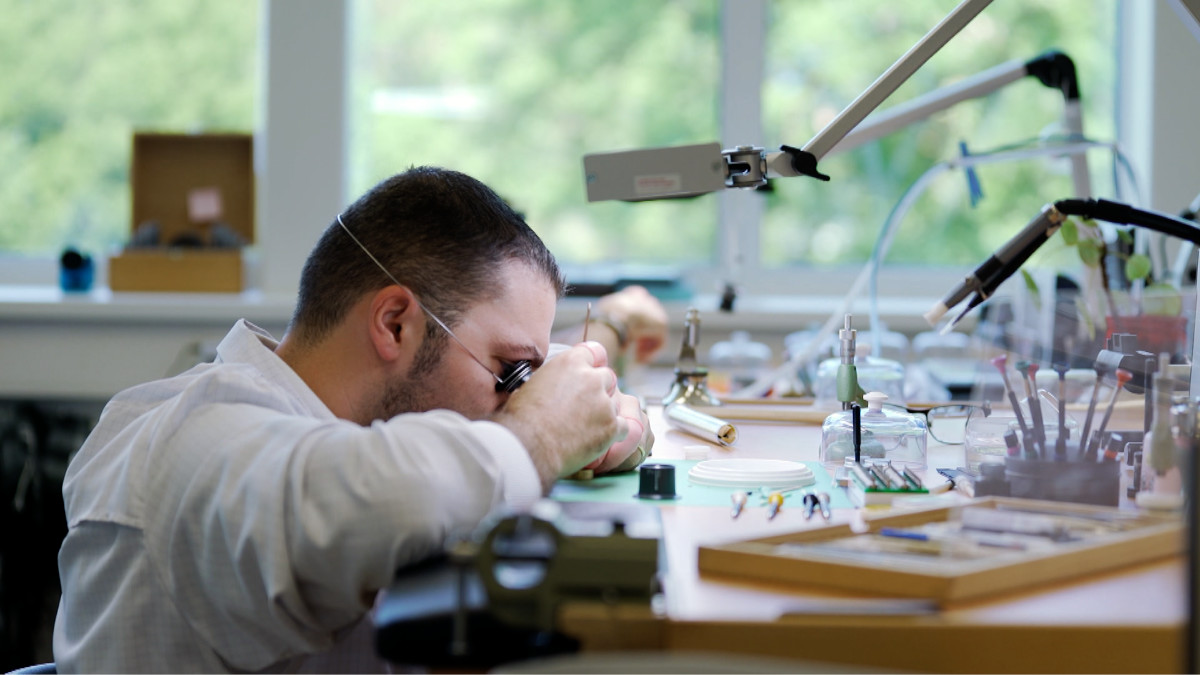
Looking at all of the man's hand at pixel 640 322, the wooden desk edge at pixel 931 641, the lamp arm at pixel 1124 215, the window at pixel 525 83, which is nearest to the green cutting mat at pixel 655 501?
the wooden desk edge at pixel 931 641

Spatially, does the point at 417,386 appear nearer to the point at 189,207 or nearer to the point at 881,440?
the point at 881,440

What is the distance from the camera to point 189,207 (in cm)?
336

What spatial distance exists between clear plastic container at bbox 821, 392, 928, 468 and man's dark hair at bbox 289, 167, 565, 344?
1.43ft

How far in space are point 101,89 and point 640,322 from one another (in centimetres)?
205

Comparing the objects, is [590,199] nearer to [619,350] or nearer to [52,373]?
[619,350]

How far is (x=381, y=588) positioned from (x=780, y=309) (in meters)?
2.36

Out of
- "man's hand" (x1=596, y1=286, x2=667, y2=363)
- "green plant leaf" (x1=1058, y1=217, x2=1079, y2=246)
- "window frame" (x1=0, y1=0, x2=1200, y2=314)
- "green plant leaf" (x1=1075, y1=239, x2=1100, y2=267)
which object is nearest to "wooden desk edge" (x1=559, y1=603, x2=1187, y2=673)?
"green plant leaf" (x1=1058, y1=217, x2=1079, y2=246)

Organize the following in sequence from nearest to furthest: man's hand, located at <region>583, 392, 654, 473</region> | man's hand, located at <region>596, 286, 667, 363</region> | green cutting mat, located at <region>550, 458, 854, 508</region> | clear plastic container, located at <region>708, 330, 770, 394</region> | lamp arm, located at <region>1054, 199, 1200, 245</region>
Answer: green cutting mat, located at <region>550, 458, 854, 508</region> < man's hand, located at <region>583, 392, 654, 473</region> < lamp arm, located at <region>1054, 199, 1200, 245</region> < man's hand, located at <region>596, 286, 667, 363</region> < clear plastic container, located at <region>708, 330, 770, 394</region>

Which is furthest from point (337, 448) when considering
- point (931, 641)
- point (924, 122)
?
point (924, 122)

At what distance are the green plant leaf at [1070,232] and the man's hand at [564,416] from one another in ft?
3.05

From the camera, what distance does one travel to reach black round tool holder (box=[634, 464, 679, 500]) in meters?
1.21

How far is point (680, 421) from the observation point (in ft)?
5.56

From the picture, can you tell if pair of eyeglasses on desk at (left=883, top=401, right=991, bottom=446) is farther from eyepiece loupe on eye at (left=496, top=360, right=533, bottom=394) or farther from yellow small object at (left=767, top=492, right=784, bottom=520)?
eyepiece loupe on eye at (left=496, top=360, right=533, bottom=394)

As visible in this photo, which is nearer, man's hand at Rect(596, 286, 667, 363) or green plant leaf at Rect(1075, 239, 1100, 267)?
green plant leaf at Rect(1075, 239, 1100, 267)
